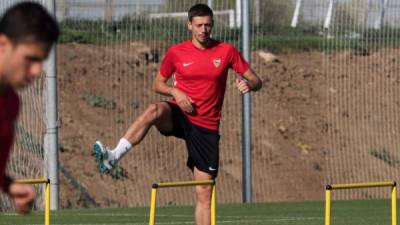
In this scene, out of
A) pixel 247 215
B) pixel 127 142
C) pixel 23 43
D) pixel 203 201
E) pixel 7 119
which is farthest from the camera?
pixel 247 215

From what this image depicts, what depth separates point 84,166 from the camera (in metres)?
23.1

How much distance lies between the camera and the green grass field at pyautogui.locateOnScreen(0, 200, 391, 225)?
48.3 ft

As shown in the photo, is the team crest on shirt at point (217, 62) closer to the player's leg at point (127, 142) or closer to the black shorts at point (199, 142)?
the black shorts at point (199, 142)

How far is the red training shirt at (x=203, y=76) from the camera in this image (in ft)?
37.6

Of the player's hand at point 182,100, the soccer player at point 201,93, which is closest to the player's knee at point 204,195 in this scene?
the soccer player at point 201,93

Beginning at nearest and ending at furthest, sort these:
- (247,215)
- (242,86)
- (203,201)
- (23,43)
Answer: (23,43), (242,86), (203,201), (247,215)

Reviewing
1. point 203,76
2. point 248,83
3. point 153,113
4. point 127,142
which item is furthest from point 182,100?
point 248,83

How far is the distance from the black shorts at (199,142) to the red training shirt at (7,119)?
537cm

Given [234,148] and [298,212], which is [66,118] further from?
[298,212]

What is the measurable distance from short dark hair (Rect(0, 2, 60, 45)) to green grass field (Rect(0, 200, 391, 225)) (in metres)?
8.64

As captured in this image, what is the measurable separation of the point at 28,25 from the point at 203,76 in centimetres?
590

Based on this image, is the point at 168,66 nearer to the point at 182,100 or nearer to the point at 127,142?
the point at 182,100

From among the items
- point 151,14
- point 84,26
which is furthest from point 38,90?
point 84,26

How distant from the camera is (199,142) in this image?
37.6 ft
